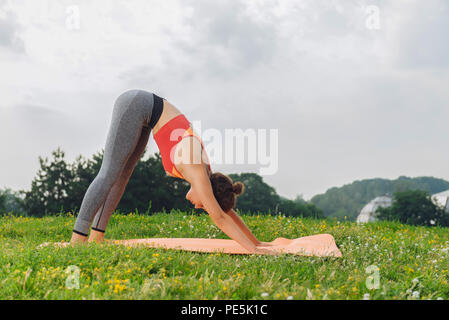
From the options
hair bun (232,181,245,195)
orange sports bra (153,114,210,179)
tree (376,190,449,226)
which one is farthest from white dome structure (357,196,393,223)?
orange sports bra (153,114,210,179)

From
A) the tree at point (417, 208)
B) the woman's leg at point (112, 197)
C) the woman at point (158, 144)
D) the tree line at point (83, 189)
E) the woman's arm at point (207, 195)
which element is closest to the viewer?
the woman's arm at point (207, 195)

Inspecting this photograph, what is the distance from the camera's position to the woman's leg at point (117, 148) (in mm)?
5461

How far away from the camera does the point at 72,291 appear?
132 inches

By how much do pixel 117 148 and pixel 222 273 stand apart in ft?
7.71

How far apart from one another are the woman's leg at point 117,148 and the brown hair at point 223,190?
1.22 m

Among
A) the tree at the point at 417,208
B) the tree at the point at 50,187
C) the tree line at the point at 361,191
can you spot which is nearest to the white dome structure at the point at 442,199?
the tree at the point at 417,208

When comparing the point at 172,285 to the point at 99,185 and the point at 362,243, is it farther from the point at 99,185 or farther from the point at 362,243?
the point at 362,243

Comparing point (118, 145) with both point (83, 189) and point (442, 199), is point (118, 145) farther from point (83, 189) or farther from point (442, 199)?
point (442, 199)

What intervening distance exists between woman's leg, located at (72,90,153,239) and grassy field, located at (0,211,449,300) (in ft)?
2.71

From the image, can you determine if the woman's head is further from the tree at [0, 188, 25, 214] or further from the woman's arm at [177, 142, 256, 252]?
the tree at [0, 188, 25, 214]

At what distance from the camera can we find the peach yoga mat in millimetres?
5331

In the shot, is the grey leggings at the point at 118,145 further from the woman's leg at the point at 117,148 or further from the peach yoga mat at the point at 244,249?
the peach yoga mat at the point at 244,249

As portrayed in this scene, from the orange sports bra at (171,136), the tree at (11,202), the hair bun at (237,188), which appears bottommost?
the tree at (11,202)
